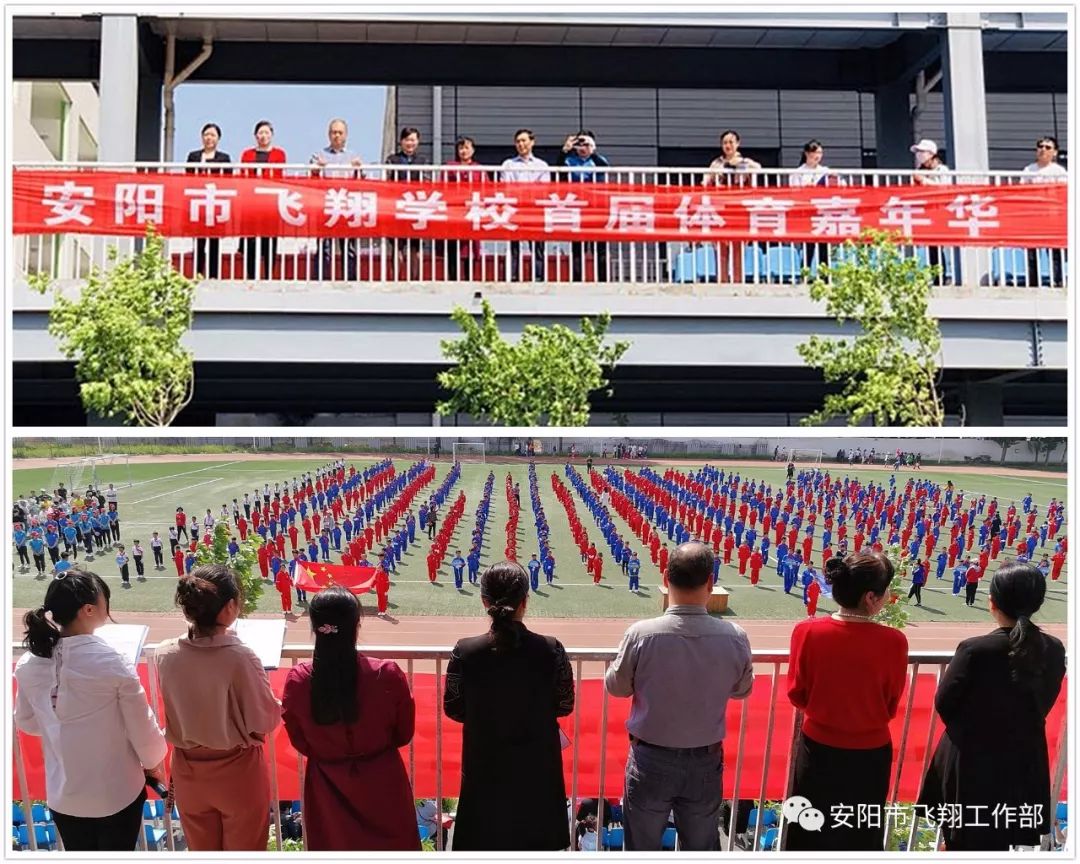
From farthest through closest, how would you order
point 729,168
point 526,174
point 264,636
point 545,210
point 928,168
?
point 928,168 → point 729,168 → point 526,174 → point 545,210 → point 264,636

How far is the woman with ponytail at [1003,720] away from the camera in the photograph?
3541 mm

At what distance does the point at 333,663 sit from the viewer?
332cm

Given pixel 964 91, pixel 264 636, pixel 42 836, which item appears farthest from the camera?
pixel 964 91

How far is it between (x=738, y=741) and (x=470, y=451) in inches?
65.1

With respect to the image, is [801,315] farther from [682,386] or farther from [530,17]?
[530,17]

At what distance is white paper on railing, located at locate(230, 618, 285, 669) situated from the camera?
3.75 metres

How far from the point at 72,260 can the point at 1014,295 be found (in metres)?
12.9

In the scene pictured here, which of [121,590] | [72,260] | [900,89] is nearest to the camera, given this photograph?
[121,590]

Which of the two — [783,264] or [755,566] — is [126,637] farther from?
[783,264]

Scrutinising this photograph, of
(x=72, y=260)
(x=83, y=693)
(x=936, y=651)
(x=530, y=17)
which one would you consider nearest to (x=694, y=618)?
(x=936, y=651)

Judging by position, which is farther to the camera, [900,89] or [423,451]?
[900,89]

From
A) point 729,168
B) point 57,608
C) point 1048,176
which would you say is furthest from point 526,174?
point 57,608

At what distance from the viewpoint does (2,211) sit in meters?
6.13

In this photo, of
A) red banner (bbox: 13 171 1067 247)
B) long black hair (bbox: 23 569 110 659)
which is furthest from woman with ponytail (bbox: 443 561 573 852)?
red banner (bbox: 13 171 1067 247)
